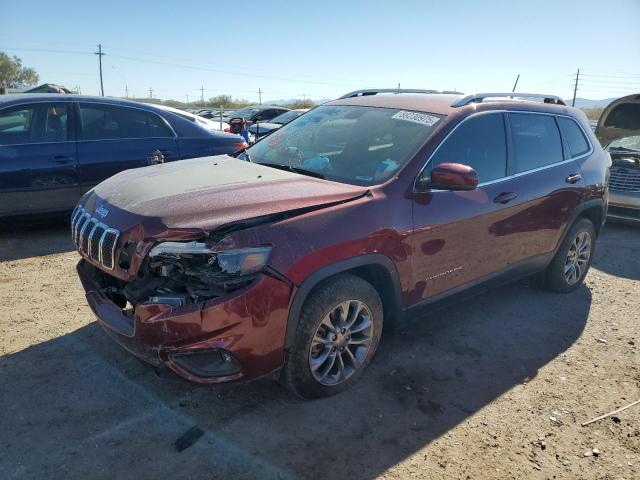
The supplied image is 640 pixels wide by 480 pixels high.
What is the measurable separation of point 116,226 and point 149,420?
111 cm

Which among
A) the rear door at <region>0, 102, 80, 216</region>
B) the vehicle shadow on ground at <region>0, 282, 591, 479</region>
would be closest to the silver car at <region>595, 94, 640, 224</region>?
the vehicle shadow on ground at <region>0, 282, 591, 479</region>

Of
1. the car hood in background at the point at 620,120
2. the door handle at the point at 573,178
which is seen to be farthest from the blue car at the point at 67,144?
the car hood in background at the point at 620,120

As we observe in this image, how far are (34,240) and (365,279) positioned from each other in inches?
176

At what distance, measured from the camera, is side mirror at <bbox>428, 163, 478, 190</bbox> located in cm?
313

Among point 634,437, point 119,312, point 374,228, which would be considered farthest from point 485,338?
point 119,312

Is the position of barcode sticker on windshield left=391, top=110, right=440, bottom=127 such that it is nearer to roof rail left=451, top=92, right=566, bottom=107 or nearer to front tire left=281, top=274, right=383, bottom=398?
roof rail left=451, top=92, right=566, bottom=107

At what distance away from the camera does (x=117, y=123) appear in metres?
6.29

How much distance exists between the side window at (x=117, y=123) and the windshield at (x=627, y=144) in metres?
7.40

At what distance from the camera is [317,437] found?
2791mm

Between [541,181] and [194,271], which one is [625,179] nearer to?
[541,181]

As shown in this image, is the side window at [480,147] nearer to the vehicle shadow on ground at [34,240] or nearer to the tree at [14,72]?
the vehicle shadow on ground at [34,240]

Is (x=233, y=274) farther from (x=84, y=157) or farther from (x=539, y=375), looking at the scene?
(x=84, y=157)

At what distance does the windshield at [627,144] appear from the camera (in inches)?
338

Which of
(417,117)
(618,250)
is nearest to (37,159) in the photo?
(417,117)
